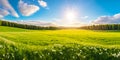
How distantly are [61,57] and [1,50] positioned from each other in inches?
157

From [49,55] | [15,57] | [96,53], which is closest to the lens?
[15,57]

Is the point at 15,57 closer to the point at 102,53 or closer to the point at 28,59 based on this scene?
the point at 28,59

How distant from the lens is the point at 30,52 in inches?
606

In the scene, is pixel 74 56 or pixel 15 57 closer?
pixel 15 57

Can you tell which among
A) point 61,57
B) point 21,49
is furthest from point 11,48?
point 61,57

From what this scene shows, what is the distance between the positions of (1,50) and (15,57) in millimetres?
1255

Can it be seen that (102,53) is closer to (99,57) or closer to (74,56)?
(99,57)

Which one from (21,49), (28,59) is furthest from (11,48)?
(28,59)

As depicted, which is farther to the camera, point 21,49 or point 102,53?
point 102,53

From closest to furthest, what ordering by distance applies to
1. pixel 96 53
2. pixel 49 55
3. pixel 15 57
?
pixel 15 57
pixel 49 55
pixel 96 53

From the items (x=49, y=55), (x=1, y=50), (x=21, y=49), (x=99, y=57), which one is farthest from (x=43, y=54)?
(x=99, y=57)

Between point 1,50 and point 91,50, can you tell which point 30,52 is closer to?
point 1,50

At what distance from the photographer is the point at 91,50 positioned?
17.3m

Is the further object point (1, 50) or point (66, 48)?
point (66, 48)
